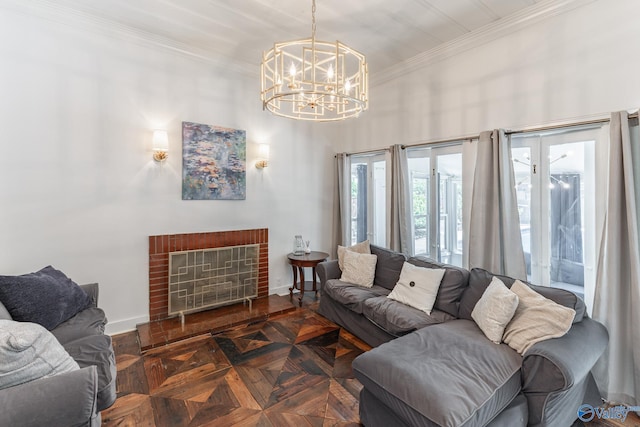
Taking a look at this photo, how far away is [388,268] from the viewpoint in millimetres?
3395

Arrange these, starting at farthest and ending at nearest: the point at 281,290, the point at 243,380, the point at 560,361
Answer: the point at 281,290
the point at 243,380
the point at 560,361

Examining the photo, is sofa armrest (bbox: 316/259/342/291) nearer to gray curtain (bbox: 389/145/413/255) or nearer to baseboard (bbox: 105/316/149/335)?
gray curtain (bbox: 389/145/413/255)

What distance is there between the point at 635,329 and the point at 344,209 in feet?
10.7

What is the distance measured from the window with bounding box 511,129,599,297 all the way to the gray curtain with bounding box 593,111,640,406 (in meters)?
0.24

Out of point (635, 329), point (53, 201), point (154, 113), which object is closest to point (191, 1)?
point (154, 113)

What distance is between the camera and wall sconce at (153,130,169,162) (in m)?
3.17

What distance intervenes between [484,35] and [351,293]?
2.95 metres

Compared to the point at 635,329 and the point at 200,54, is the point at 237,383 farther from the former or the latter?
the point at 200,54

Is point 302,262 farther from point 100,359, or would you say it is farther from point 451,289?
point 100,359

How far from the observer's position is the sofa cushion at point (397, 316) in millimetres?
2502

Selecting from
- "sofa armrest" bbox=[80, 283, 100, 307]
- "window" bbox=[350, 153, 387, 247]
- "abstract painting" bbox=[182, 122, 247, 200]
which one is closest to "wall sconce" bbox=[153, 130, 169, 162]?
"abstract painting" bbox=[182, 122, 247, 200]

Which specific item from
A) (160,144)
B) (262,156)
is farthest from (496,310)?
(160,144)

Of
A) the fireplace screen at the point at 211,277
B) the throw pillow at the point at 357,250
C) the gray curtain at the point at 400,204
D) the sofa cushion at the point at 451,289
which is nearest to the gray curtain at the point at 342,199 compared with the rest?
the throw pillow at the point at 357,250

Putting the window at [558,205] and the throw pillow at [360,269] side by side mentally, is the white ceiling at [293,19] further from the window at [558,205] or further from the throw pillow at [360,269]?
the throw pillow at [360,269]
